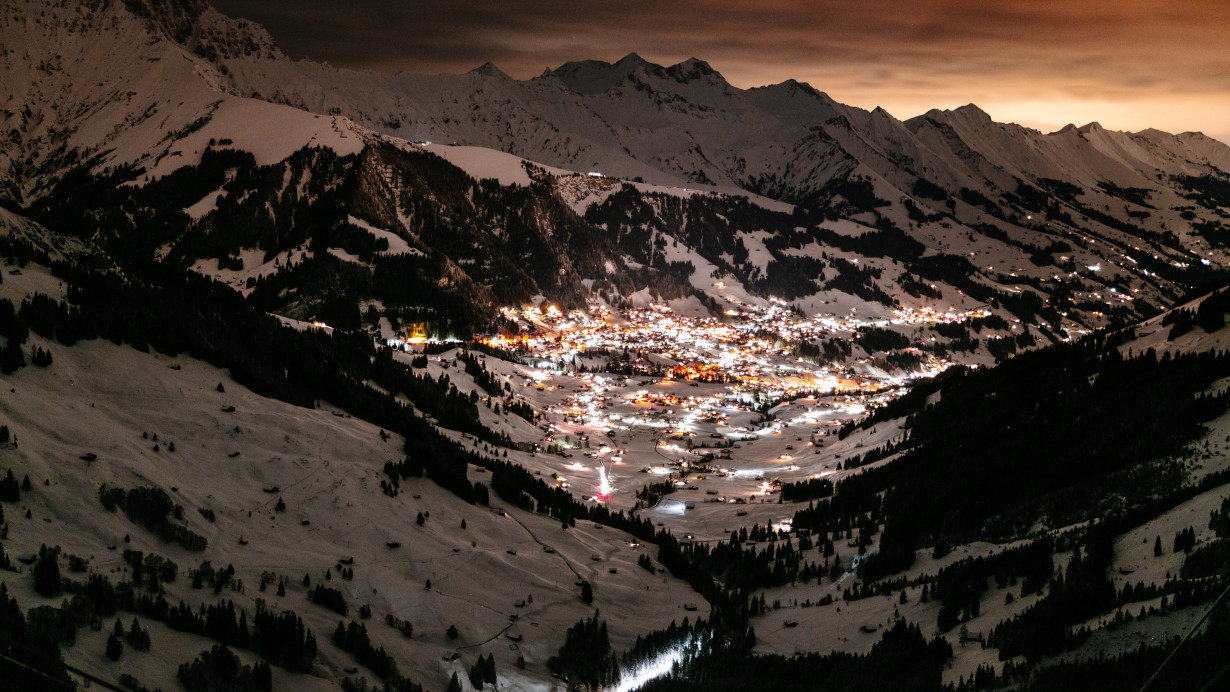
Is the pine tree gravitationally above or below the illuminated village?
above

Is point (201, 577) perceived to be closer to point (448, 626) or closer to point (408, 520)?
point (448, 626)

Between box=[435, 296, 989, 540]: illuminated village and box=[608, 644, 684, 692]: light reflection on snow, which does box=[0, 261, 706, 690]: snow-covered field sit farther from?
box=[435, 296, 989, 540]: illuminated village

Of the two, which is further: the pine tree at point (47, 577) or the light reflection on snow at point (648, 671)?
the light reflection on snow at point (648, 671)

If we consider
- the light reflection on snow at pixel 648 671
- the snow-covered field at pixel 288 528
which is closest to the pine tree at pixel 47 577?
the snow-covered field at pixel 288 528

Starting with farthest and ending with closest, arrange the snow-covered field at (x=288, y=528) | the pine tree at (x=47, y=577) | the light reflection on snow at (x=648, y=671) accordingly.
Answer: the light reflection on snow at (x=648, y=671)
the snow-covered field at (x=288, y=528)
the pine tree at (x=47, y=577)

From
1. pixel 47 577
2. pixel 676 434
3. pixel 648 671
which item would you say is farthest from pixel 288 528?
pixel 676 434

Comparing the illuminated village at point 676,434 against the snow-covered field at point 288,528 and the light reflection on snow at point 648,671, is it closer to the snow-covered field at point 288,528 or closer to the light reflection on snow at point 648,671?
the snow-covered field at point 288,528

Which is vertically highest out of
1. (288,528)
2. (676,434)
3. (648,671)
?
(288,528)

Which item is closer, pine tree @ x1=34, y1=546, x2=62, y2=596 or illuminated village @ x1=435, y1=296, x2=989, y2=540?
pine tree @ x1=34, y1=546, x2=62, y2=596

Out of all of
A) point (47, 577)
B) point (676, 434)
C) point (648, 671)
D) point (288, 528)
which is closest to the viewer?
point (47, 577)

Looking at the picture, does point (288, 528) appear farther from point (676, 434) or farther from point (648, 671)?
point (676, 434)

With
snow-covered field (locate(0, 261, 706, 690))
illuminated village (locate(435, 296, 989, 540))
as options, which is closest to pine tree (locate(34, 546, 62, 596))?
snow-covered field (locate(0, 261, 706, 690))
